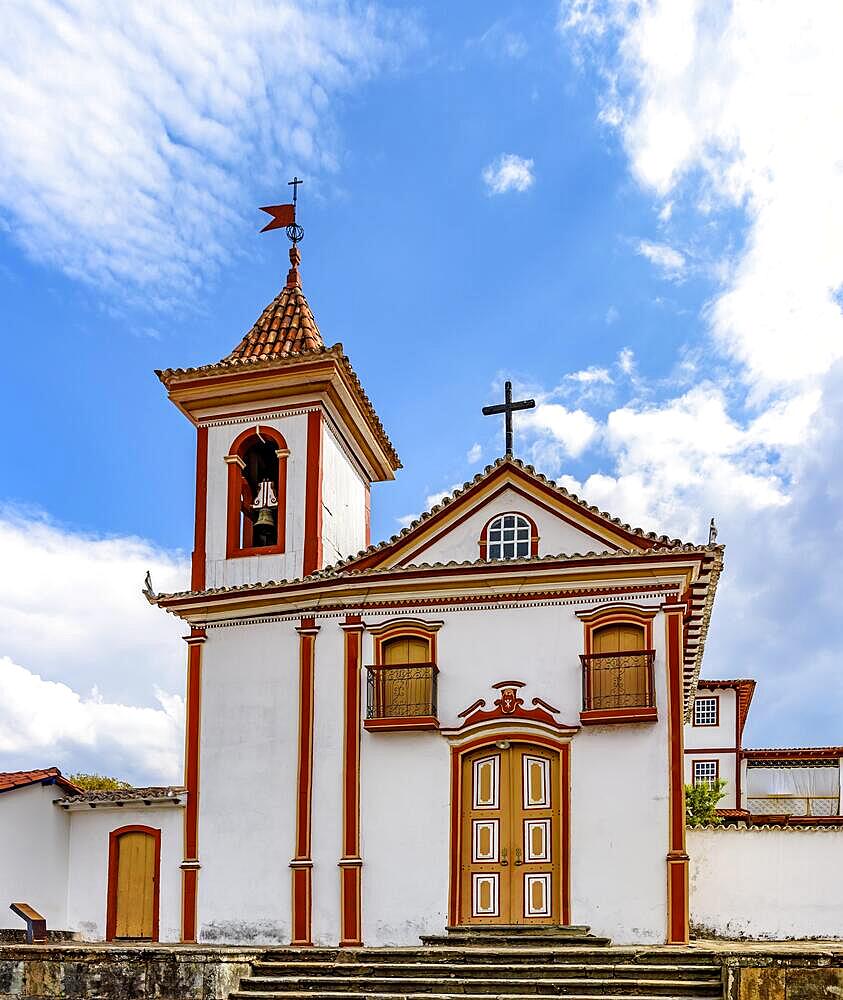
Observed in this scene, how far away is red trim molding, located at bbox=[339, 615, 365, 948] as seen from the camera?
2056cm

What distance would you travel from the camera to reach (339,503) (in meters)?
25.0

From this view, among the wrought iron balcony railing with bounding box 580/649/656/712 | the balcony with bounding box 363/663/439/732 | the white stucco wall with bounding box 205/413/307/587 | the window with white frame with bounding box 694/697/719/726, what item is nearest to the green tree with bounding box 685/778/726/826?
the window with white frame with bounding box 694/697/719/726

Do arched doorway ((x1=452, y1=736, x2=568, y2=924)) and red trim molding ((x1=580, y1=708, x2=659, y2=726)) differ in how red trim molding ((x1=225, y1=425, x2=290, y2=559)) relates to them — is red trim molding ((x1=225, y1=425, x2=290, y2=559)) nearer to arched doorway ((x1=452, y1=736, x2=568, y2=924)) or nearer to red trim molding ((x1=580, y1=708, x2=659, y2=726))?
arched doorway ((x1=452, y1=736, x2=568, y2=924))

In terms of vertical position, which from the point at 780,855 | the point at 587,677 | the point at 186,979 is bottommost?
the point at 186,979

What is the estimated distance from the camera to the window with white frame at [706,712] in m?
43.4

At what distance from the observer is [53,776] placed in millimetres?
23250

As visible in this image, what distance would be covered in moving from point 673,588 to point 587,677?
6.35 ft

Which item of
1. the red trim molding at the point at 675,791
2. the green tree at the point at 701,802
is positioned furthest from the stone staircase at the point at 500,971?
the green tree at the point at 701,802

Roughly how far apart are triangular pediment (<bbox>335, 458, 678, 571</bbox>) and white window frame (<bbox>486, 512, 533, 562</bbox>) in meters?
0.10

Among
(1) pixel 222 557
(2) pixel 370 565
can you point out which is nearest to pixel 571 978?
(2) pixel 370 565

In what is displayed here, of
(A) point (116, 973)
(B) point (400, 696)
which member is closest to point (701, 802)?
(B) point (400, 696)

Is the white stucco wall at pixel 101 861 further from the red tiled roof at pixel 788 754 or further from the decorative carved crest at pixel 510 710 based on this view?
the red tiled roof at pixel 788 754

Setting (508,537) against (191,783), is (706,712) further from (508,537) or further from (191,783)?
(191,783)

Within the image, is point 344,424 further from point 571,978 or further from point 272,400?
point 571,978
